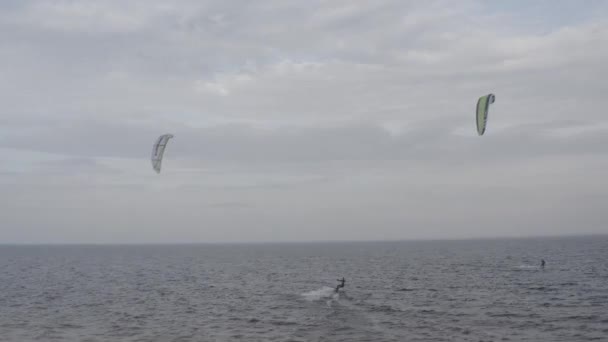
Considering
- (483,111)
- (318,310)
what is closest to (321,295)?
(318,310)

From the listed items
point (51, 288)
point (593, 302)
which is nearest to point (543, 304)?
point (593, 302)

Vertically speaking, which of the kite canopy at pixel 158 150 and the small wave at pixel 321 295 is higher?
the kite canopy at pixel 158 150

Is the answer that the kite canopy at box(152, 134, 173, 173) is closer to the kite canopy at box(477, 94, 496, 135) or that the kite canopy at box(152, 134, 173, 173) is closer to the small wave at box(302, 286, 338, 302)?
the small wave at box(302, 286, 338, 302)

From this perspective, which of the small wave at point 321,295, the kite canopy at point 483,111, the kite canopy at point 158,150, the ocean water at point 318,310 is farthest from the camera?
the small wave at point 321,295

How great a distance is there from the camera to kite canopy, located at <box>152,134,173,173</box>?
4712 cm

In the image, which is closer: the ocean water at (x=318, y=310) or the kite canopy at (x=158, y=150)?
the ocean water at (x=318, y=310)

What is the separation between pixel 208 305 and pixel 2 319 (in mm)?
17808

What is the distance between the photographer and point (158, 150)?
155 feet

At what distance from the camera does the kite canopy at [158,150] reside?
47125mm

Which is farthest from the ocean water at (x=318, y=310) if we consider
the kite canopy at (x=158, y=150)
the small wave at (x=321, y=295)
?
the kite canopy at (x=158, y=150)

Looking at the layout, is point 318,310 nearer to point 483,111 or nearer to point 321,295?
point 321,295

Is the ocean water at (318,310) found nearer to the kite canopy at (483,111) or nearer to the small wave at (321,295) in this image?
the small wave at (321,295)

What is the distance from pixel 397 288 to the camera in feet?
213

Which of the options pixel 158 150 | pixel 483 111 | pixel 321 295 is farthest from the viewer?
pixel 321 295
